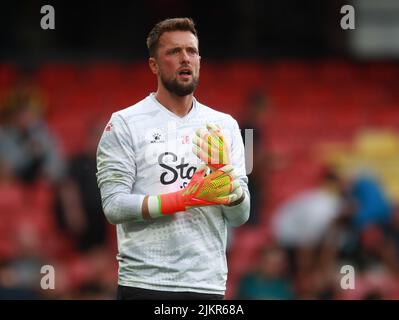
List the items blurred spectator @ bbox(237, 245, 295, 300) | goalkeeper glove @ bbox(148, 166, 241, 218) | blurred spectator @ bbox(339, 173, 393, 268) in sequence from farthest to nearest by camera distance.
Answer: blurred spectator @ bbox(339, 173, 393, 268) < blurred spectator @ bbox(237, 245, 295, 300) < goalkeeper glove @ bbox(148, 166, 241, 218)

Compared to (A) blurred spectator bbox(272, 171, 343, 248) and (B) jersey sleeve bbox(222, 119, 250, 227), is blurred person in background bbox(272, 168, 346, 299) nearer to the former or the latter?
(A) blurred spectator bbox(272, 171, 343, 248)

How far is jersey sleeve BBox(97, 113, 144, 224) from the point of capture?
13.1 feet

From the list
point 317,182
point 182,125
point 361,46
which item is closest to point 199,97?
point 317,182

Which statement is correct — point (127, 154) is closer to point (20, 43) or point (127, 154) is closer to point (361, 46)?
point (20, 43)

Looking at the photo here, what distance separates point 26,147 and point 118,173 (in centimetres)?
622

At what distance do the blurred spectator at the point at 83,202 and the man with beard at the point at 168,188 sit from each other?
13.2ft

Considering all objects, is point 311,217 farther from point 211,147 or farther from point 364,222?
point 211,147

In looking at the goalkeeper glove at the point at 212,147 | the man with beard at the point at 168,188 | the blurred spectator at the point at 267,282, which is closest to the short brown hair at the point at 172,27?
the man with beard at the point at 168,188

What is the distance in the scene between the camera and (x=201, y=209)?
161 inches

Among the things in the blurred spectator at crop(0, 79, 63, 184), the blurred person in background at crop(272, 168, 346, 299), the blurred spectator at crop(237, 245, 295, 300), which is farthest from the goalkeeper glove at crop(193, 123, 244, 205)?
the blurred spectator at crop(0, 79, 63, 184)

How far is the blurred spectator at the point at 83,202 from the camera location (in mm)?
8352

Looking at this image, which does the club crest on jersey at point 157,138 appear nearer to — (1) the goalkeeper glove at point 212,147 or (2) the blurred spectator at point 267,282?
(1) the goalkeeper glove at point 212,147

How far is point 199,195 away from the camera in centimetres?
395

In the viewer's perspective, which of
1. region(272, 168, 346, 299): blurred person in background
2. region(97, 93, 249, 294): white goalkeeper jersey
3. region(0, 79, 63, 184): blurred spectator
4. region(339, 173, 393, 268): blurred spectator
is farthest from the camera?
region(0, 79, 63, 184): blurred spectator
